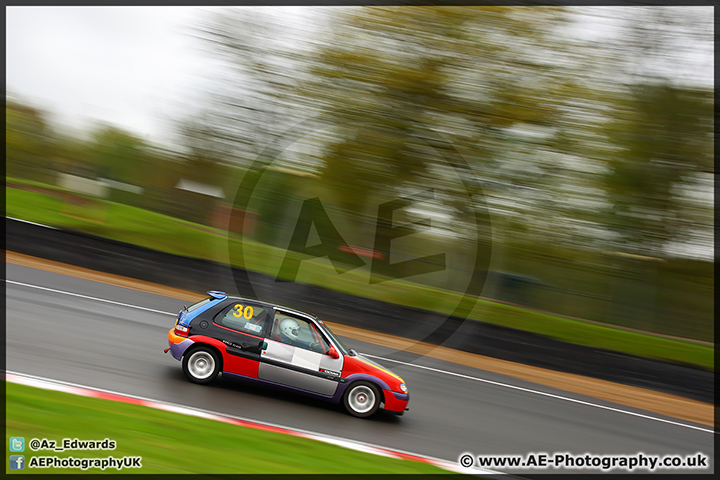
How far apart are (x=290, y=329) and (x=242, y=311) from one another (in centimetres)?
65

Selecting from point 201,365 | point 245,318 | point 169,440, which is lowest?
point 169,440

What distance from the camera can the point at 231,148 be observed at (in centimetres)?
1645

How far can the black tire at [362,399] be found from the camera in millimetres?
6406

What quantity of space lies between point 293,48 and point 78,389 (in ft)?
42.0

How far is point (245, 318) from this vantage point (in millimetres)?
6559

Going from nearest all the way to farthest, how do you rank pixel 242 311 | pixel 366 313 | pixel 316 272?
1. pixel 242 311
2. pixel 366 313
3. pixel 316 272

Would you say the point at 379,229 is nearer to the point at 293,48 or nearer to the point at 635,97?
the point at 293,48

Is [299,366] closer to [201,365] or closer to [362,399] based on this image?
[362,399]

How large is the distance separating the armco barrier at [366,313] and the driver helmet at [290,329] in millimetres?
5965

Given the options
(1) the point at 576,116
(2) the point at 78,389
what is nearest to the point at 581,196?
(1) the point at 576,116

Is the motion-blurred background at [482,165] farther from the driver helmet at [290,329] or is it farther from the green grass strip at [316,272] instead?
the driver helmet at [290,329]
